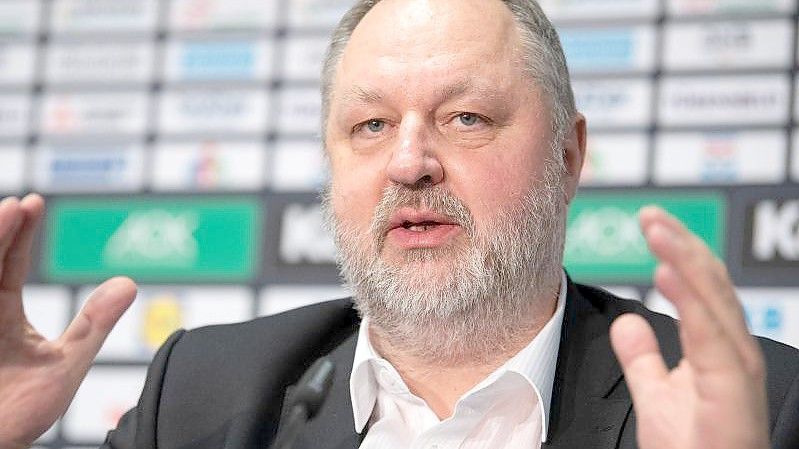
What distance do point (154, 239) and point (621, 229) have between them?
1305 millimetres

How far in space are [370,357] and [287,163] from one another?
1.42m

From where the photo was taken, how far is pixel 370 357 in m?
1.69

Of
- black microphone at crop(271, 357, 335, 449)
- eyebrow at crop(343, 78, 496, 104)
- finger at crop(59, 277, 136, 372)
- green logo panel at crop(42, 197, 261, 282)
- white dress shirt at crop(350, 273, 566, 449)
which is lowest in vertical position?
green logo panel at crop(42, 197, 261, 282)

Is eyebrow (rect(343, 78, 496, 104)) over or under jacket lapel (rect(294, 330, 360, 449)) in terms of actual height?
over

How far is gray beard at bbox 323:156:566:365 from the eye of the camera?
1.61 meters

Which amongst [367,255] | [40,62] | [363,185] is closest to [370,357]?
[367,255]

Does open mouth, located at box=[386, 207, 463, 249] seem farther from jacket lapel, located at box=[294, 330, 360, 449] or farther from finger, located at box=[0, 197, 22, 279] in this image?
finger, located at box=[0, 197, 22, 279]

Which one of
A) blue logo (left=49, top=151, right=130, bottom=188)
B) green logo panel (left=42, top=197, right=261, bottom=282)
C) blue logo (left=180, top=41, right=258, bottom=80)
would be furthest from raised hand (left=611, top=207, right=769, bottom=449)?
blue logo (left=49, top=151, right=130, bottom=188)

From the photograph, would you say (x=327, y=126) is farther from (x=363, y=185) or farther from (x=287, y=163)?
(x=287, y=163)

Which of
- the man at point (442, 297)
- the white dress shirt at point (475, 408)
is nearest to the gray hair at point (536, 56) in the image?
the man at point (442, 297)

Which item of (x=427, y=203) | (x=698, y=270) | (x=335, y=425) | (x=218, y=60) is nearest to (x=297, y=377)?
(x=335, y=425)

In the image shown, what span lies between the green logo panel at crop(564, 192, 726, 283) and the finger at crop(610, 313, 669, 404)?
5.23 feet

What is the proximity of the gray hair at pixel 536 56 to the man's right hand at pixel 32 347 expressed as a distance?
575 mm

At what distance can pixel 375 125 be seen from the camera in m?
1.71
